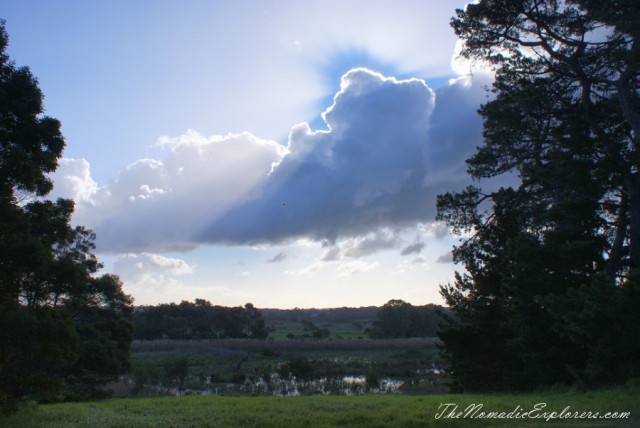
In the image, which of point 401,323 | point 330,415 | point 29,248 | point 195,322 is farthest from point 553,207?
point 195,322

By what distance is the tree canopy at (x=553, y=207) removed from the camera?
14891 mm

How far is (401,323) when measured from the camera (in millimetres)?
86750

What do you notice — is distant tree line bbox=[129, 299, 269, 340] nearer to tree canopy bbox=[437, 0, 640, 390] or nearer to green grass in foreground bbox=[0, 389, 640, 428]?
tree canopy bbox=[437, 0, 640, 390]

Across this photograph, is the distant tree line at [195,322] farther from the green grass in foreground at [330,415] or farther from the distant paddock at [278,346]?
the green grass in foreground at [330,415]

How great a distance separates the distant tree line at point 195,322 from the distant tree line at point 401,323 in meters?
20.9

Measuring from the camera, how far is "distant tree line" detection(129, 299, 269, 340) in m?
81.8

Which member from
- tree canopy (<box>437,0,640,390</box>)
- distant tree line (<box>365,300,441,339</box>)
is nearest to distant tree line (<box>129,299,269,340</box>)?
distant tree line (<box>365,300,441,339</box>)

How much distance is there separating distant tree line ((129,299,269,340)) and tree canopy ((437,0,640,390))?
67495 mm

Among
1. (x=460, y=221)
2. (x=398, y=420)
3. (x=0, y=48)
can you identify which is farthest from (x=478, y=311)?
(x=0, y=48)

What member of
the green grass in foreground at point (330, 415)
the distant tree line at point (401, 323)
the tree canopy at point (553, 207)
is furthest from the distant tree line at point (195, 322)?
the green grass in foreground at point (330, 415)

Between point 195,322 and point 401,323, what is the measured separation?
37.1 metres

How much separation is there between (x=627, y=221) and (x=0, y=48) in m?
20.5

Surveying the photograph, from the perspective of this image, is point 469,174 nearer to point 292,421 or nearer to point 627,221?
point 627,221

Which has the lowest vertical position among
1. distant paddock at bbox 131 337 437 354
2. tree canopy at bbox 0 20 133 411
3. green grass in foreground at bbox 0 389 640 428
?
distant paddock at bbox 131 337 437 354
